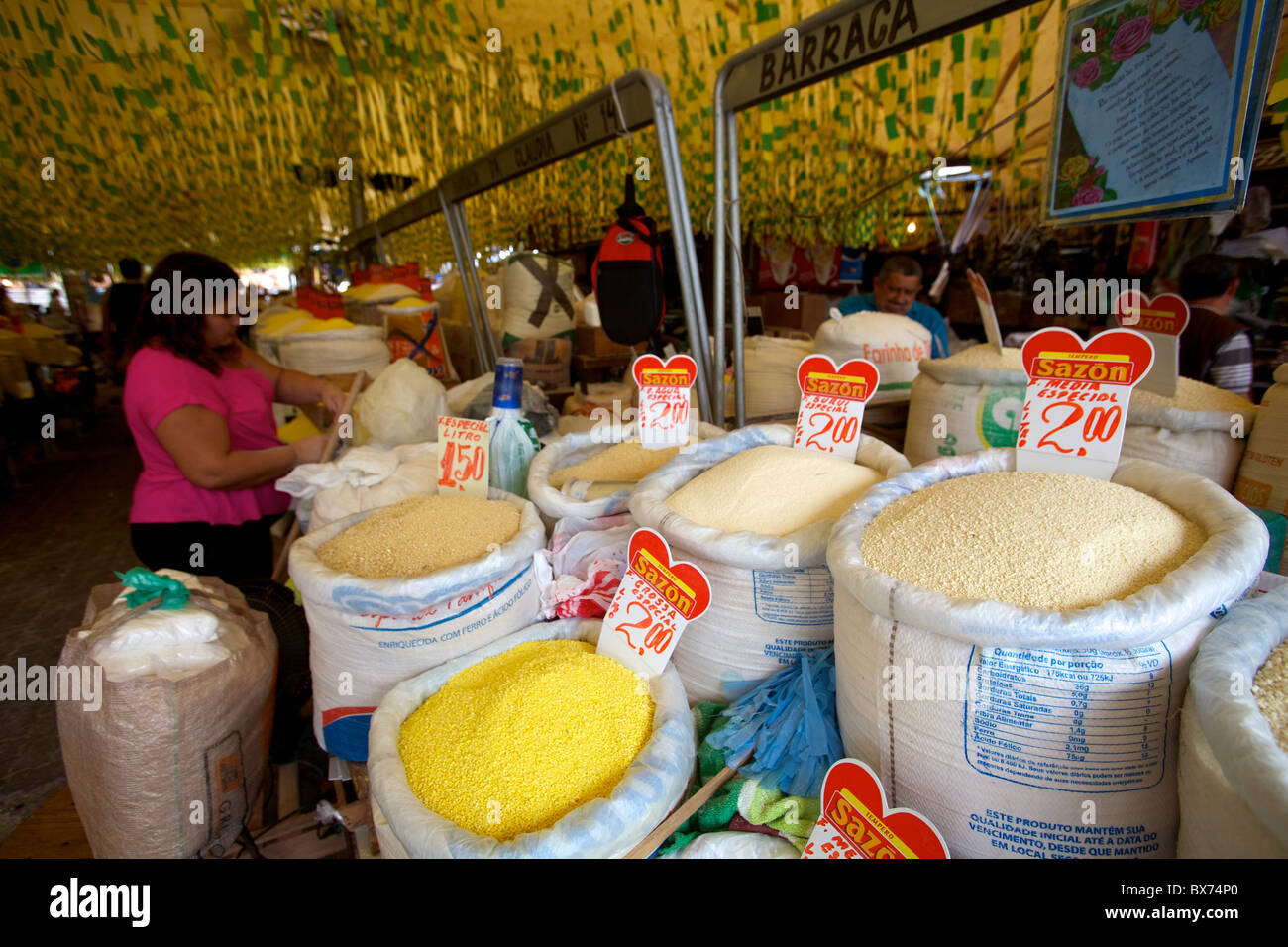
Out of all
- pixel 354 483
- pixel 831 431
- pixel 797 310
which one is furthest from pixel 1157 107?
pixel 797 310

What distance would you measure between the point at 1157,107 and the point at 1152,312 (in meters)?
0.35

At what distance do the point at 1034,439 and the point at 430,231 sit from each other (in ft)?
20.3

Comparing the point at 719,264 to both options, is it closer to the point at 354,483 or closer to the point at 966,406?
the point at 966,406

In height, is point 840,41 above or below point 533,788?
above

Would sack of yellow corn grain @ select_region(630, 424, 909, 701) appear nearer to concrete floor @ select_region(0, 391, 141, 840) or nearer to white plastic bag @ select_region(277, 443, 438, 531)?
white plastic bag @ select_region(277, 443, 438, 531)

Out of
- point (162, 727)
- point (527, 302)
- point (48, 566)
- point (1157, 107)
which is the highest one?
point (1157, 107)

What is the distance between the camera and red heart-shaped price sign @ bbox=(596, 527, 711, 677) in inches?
30.4

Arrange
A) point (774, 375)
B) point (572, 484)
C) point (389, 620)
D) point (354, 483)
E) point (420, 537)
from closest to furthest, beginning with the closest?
point (389, 620) < point (420, 537) < point (572, 484) < point (354, 483) < point (774, 375)

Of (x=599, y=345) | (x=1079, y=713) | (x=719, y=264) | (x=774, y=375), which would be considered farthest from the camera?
(x=599, y=345)

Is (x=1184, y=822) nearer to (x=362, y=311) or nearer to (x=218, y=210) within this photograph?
(x=362, y=311)

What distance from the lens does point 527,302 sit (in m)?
2.65
